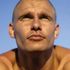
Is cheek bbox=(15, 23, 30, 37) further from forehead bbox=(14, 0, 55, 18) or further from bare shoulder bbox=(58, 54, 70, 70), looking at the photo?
bare shoulder bbox=(58, 54, 70, 70)

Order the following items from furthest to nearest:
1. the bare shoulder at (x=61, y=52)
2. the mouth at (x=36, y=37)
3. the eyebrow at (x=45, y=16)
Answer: the bare shoulder at (x=61, y=52), the eyebrow at (x=45, y=16), the mouth at (x=36, y=37)

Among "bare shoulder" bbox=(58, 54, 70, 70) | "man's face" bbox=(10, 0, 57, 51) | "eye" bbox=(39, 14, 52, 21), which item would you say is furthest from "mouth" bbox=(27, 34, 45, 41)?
"bare shoulder" bbox=(58, 54, 70, 70)

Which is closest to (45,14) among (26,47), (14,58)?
(26,47)

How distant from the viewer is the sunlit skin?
2.34 meters

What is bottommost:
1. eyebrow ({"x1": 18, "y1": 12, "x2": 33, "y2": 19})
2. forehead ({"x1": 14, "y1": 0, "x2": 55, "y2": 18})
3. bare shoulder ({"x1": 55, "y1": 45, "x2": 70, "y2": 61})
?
bare shoulder ({"x1": 55, "y1": 45, "x2": 70, "y2": 61})

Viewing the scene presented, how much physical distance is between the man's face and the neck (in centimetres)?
10

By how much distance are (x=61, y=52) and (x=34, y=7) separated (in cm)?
46

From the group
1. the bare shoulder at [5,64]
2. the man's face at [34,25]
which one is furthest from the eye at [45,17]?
the bare shoulder at [5,64]

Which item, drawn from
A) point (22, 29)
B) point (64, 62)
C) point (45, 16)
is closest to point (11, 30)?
point (22, 29)

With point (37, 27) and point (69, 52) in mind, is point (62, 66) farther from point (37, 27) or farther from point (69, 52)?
point (37, 27)

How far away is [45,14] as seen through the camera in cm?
246

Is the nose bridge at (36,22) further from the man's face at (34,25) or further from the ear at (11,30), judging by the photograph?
the ear at (11,30)

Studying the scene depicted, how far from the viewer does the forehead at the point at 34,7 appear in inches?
96.3

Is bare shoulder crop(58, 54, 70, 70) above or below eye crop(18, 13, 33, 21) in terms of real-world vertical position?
below
